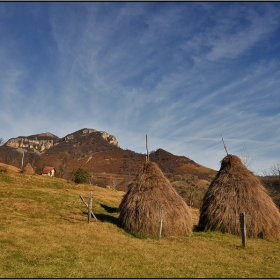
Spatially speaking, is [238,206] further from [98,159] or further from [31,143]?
[31,143]

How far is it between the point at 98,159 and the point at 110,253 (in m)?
99.2

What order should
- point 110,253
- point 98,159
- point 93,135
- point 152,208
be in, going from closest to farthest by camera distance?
1. point 110,253
2. point 152,208
3. point 98,159
4. point 93,135

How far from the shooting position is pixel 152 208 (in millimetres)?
12695

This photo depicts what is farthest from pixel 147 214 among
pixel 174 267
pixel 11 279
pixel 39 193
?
pixel 39 193

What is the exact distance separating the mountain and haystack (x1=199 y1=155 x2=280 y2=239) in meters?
48.9

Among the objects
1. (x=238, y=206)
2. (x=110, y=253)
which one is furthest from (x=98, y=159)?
(x=110, y=253)

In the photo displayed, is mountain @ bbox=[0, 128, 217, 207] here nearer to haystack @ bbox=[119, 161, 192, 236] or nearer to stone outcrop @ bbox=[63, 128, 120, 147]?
stone outcrop @ bbox=[63, 128, 120, 147]

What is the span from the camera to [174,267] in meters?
7.43

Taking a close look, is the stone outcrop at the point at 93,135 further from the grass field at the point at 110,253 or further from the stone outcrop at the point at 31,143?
the grass field at the point at 110,253

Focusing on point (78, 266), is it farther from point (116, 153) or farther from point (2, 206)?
point (116, 153)

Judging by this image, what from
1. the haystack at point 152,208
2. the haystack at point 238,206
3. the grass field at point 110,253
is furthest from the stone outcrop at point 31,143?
the haystack at point 238,206

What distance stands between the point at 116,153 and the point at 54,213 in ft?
332

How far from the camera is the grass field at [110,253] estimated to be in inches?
269

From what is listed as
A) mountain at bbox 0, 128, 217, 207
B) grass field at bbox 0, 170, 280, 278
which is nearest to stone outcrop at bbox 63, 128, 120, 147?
mountain at bbox 0, 128, 217, 207
